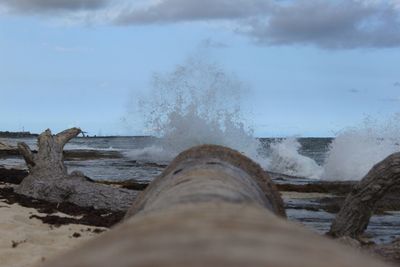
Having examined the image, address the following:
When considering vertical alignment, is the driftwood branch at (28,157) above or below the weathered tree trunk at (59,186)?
above

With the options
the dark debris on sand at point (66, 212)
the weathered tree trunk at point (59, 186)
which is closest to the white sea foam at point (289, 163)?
the weathered tree trunk at point (59, 186)

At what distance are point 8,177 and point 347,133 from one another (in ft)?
54.0

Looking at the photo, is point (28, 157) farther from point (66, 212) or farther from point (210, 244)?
point (210, 244)

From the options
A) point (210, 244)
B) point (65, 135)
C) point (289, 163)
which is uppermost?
point (65, 135)

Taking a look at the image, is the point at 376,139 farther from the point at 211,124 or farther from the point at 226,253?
the point at 226,253

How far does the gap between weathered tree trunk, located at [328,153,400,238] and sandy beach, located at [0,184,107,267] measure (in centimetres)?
322

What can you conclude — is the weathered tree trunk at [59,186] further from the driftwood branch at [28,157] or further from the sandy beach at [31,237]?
the sandy beach at [31,237]

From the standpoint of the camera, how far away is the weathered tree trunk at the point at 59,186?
10.1m

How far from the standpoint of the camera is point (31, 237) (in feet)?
23.1

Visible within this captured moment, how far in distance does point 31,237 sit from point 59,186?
355cm

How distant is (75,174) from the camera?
434 inches

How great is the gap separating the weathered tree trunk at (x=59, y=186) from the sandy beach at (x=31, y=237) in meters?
1.05

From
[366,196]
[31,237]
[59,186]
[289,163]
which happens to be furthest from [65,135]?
[289,163]

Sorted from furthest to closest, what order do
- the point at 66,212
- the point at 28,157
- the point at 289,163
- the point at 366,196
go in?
the point at 289,163
the point at 28,157
the point at 66,212
the point at 366,196
